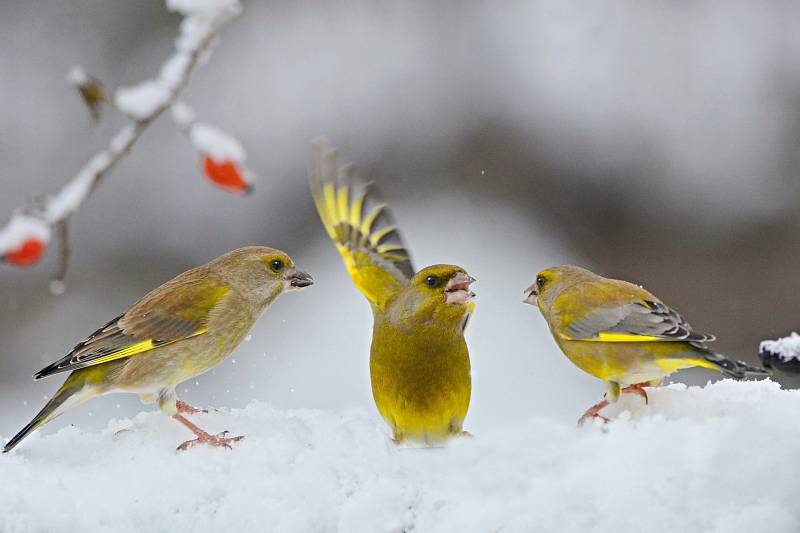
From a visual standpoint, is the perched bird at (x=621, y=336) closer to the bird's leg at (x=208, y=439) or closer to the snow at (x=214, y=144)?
the bird's leg at (x=208, y=439)

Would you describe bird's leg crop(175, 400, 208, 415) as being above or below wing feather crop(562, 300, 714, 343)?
below

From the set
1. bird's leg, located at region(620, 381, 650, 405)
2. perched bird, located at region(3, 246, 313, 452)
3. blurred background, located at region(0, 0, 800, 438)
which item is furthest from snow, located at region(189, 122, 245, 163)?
blurred background, located at region(0, 0, 800, 438)

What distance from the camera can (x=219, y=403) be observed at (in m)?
3.92

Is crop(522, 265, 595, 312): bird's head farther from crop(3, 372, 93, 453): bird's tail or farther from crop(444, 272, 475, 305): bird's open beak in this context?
crop(3, 372, 93, 453): bird's tail

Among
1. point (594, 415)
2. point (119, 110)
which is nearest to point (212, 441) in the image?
point (594, 415)

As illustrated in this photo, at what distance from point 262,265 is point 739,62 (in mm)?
2887

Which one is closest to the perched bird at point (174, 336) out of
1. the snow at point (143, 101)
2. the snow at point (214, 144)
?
the snow at point (214, 144)

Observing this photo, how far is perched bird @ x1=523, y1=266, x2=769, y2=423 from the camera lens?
1.97 metres

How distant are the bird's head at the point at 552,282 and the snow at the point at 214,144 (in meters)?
1.20

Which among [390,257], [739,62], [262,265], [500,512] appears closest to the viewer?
[500,512]

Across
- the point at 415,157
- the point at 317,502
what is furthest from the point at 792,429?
the point at 415,157

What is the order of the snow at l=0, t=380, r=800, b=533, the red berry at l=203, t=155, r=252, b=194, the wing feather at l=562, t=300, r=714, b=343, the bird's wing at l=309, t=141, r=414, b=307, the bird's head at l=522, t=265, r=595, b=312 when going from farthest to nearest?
the bird's wing at l=309, t=141, r=414, b=307, the bird's head at l=522, t=265, r=595, b=312, the wing feather at l=562, t=300, r=714, b=343, the snow at l=0, t=380, r=800, b=533, the red berry at l=203, t=155, r=252, b=194

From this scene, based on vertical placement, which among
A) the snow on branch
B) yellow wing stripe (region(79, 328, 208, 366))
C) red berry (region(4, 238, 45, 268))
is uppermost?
yellow wing stripe (region(79, 328, 208, 366))

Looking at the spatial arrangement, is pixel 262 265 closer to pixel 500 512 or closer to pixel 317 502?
pixel 317 502
